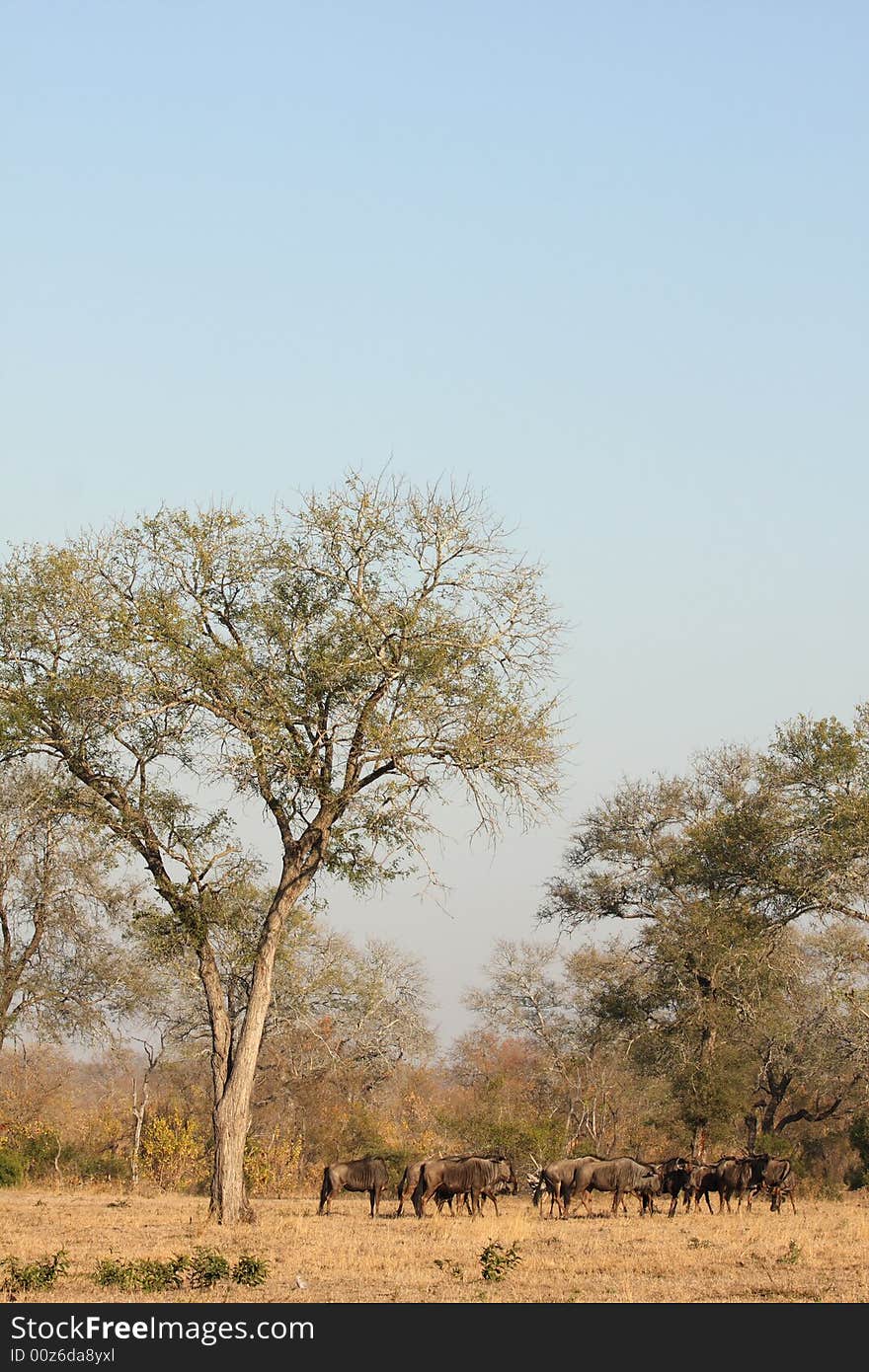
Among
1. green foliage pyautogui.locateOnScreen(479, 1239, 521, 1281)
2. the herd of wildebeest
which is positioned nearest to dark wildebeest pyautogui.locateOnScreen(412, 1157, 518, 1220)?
the herd of wildebeest

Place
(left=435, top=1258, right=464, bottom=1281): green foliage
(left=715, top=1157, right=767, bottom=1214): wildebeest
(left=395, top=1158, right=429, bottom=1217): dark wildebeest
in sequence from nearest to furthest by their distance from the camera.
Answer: (left=435, top=1258, right=464, bottom=1281): green foliage → (left=395, top=1158, right=429, bottom=1217): dark wildebeest → (left=715, top=1157, right=767, bottom=1214): wildebeest

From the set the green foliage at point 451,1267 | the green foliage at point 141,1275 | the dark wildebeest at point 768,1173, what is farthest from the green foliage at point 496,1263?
the dark wildebeest at point 768,1173

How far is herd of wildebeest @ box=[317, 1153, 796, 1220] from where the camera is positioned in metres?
24.0

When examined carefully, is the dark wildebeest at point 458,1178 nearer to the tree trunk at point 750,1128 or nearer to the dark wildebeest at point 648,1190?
the dark wildebeest at point 648,1190

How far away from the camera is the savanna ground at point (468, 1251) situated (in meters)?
13.4

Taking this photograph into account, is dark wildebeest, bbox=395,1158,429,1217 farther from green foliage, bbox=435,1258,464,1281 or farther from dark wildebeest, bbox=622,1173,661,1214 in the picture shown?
green foliage, bbox=435,1258,464,1281

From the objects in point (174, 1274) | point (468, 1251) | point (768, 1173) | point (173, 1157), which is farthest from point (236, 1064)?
point (173, 1157)

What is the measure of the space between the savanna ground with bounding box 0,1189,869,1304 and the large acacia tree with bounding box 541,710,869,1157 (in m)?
6.51

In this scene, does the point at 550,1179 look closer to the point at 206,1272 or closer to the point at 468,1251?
the point at 468,1251

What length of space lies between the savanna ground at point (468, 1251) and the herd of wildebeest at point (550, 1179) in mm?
506
